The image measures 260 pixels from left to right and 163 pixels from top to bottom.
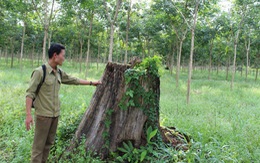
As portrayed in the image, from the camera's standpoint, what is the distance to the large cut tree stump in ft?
13.1

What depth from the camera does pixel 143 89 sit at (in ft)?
13.0

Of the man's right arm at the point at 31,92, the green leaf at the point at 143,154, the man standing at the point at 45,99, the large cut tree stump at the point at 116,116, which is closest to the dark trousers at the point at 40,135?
the man standing at the point at 45,99

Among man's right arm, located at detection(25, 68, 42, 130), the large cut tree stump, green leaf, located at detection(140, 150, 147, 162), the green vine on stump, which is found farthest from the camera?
the large cut tree stump

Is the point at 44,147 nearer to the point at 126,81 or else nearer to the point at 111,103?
the point at 111,103

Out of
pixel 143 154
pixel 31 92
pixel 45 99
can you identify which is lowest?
pixel 143 154

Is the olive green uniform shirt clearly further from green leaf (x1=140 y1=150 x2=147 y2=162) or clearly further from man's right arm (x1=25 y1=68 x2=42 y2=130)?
green leaf (x1=140 y1=150 x2=147 y2=162)

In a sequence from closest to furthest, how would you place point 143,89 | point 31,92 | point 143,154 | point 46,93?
point 31,92 < point 46,93 < point 143,154 < point 143,89

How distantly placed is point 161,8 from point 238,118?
8.07 m

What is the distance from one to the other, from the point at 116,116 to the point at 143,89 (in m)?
0.65

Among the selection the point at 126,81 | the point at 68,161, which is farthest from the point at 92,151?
the point at 126,81

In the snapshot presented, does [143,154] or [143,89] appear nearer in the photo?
[143,154]

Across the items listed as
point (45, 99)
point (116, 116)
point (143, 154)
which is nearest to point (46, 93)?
point (45, 99)

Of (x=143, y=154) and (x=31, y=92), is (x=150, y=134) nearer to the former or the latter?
(x=143, y=154)

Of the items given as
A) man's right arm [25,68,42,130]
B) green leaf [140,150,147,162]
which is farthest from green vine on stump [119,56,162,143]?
man's right arm [25,68,42,130]
